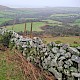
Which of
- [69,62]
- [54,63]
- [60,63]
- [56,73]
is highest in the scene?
[69,62]

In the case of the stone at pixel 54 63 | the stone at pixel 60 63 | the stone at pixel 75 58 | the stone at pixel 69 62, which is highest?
the stone at pixel 75 58

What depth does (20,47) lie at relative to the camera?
13547 millimetres

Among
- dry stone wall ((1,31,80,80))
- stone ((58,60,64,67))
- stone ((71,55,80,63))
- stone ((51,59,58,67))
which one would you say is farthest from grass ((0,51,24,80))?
stone ((71,55,80,63))

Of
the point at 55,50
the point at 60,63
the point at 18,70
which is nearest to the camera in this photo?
the point at 60,63

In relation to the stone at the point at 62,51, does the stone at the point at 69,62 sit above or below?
below

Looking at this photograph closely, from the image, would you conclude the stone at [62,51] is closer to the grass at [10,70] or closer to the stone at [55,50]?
the stone at [55,50]

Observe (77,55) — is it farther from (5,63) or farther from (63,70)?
(5,63)

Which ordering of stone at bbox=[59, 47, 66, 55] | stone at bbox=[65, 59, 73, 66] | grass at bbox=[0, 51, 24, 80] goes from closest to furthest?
stone at bbox=[65, 59, 73, 66] < stone at bbox=[59, 47, 66, 55] < grass at bbox=[0, 51, 24, 80]

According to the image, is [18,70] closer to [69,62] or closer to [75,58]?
[69,62]

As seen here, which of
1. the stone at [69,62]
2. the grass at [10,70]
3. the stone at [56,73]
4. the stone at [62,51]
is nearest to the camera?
the stone at [69,62]

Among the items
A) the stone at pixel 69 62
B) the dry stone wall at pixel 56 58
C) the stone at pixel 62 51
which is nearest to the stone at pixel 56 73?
the dry stone wall at pixel 56 58

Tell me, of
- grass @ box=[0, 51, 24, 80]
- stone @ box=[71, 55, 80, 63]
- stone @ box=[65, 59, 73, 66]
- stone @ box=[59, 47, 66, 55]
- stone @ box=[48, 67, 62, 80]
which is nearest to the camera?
stone @ box=[71, 55, 80, 63]

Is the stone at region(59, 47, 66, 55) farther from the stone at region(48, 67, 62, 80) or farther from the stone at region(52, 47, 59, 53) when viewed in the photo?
the stone at region(48, 67, 62, 80)

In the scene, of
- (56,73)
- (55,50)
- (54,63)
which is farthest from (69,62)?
(55,50)
